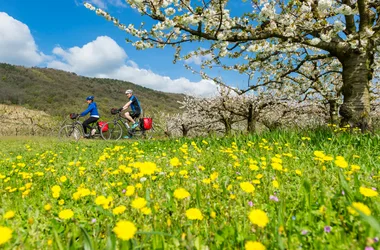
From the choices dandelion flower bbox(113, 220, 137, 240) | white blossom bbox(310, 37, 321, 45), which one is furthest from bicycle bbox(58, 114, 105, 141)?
dandelion flower bbox(113, 220, 137, 240)

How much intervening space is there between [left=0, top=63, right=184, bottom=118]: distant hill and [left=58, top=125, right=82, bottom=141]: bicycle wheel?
31.5m

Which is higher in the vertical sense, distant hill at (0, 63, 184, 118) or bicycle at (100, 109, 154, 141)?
distant hill at (0, 63, 184, 118)

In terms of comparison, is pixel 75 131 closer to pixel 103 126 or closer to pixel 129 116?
pixel 103 126

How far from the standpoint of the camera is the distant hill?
6681cm

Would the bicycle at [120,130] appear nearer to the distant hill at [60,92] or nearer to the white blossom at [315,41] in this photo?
A: the white blossom at [315,41]

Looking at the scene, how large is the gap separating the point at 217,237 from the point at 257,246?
402 mm

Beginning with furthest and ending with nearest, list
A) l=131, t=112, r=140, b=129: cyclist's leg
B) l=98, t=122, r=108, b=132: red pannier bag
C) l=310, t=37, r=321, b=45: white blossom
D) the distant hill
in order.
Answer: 1. the distant hill
2. l=98, t=122, r=108, b=132: red pannier bag
3. l=131, t=112, r=140, b=129: cyclist's leg
4. l=310, t=37, r=321, b=45: white blossom

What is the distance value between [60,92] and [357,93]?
3383 inches

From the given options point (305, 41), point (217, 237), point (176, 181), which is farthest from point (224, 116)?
point (217, 237)

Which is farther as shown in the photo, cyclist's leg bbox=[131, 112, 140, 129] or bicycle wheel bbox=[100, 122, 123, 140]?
bicycle wheel bbox=[100, 122, 123, 140]

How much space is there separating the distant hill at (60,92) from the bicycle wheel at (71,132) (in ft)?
103

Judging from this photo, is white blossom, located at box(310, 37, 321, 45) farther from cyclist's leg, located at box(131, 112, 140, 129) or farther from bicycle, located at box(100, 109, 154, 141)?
bicycle, located at box(100, 109, 154, 141)

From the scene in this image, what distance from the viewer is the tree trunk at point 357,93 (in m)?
6.12

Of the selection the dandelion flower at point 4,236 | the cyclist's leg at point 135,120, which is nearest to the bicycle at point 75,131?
the cyclist's leg at point 135,120
